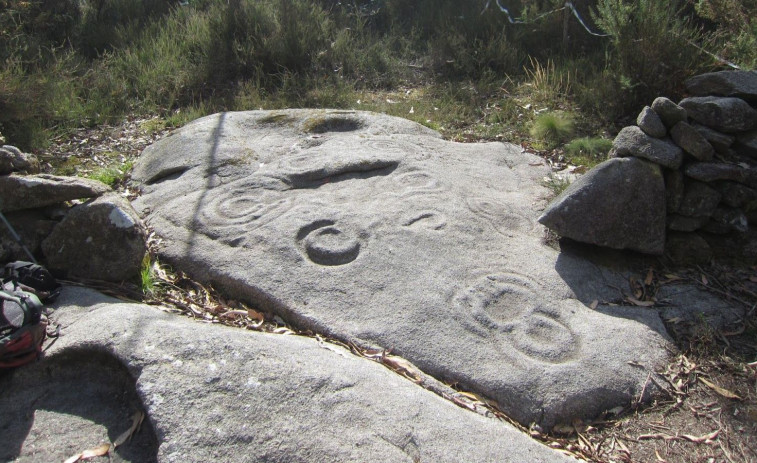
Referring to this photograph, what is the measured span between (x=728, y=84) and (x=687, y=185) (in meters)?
0.66

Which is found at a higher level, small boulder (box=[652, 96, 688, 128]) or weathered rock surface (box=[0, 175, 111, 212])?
small boulder (box=[652, 96, 688, 128])

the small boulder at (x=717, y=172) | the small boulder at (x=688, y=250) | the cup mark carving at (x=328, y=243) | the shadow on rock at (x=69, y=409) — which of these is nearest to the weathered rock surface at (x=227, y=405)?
the shadow on rock at (x=69, y=409)

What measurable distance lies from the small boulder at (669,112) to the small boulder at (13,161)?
135 inches

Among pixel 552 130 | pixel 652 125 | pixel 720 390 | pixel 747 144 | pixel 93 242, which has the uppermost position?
pixel 652 125

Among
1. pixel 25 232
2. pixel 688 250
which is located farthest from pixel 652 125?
pixel 25 232

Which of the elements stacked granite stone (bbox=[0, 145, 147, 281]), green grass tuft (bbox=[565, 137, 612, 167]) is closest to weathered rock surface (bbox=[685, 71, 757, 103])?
green grass tuft (bbox=[565, 137, 612, 167])

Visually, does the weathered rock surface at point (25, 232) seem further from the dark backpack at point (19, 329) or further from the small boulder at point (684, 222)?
the small boulder at point (684, 222)

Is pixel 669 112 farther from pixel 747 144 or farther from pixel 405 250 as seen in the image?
pixel 405 250

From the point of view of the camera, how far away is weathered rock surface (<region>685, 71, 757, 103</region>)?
3551 millimetres

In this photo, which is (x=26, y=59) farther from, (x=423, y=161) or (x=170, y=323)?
(x=170, y=323)

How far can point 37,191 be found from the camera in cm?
326

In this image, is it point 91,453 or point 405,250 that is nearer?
point 91,453

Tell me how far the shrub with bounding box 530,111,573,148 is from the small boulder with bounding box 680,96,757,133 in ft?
5.89

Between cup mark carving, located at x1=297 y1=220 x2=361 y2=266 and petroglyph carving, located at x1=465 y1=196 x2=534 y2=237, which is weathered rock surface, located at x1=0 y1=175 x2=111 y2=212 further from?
petroglyph carving, located at x1=465 y1=196 x2=534 y2=237
